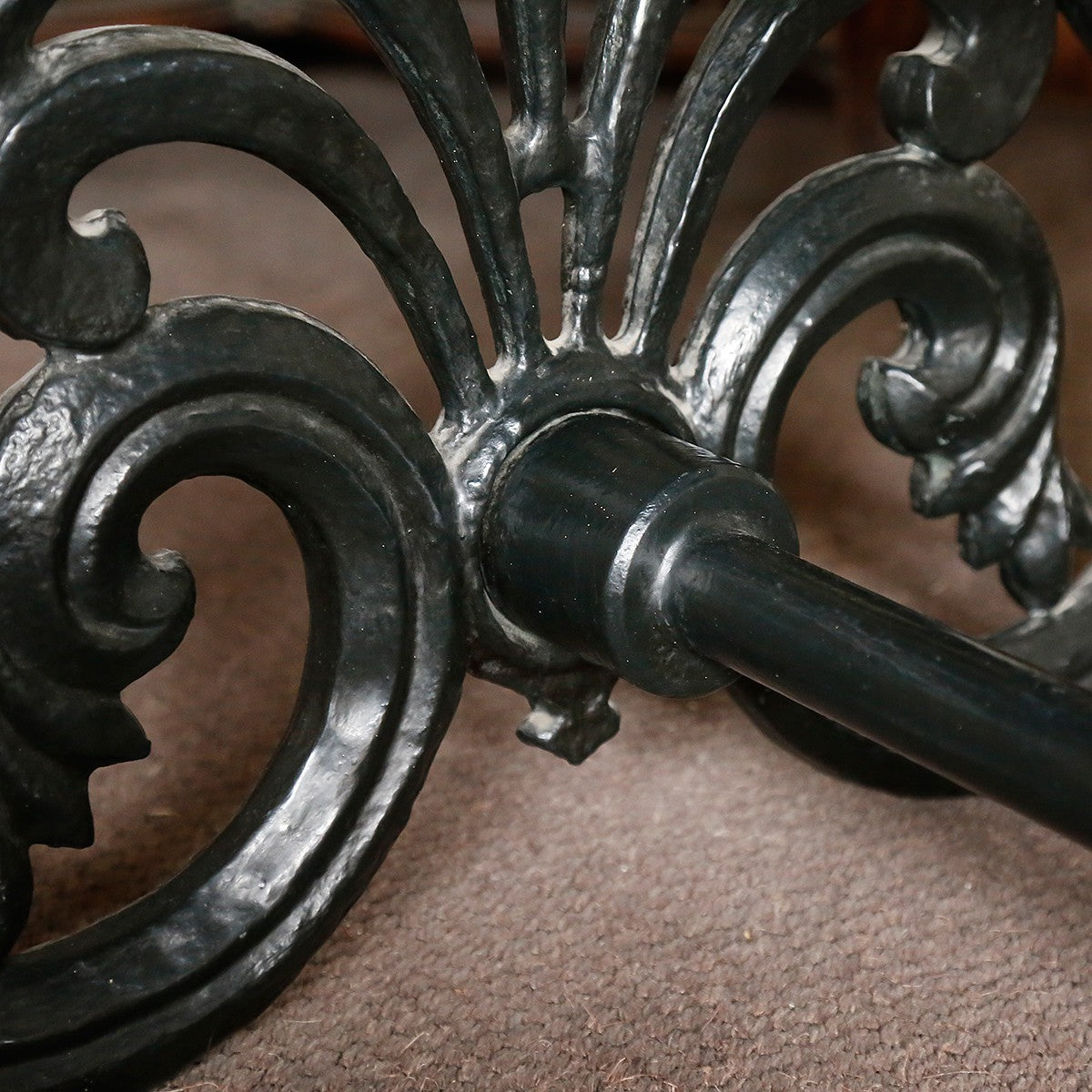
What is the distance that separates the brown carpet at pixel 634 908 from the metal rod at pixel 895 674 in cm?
9

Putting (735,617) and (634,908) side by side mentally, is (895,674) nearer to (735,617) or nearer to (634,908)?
(735,617)

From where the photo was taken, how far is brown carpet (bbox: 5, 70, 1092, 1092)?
327 mm

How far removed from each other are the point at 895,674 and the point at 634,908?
136mm

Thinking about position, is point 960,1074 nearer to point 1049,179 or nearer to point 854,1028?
point 854,1028

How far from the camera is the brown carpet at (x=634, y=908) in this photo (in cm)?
33

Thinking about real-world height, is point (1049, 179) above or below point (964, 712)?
below

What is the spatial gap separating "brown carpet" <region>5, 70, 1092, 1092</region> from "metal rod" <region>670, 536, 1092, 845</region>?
0.09 m

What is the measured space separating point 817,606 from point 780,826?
0.48 feet

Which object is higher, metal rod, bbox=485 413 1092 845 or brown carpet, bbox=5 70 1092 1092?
metal rod, bbox=485 413 1092 845

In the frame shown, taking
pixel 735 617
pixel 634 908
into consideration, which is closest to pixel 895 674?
pixel 735 617

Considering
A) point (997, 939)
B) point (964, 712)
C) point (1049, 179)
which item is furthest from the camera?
point (1049, 179)

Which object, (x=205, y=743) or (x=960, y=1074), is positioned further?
(x=205, y=743)

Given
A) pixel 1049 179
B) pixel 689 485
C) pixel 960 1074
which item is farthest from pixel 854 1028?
pixel 1049 179

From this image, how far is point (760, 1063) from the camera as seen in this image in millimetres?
325
